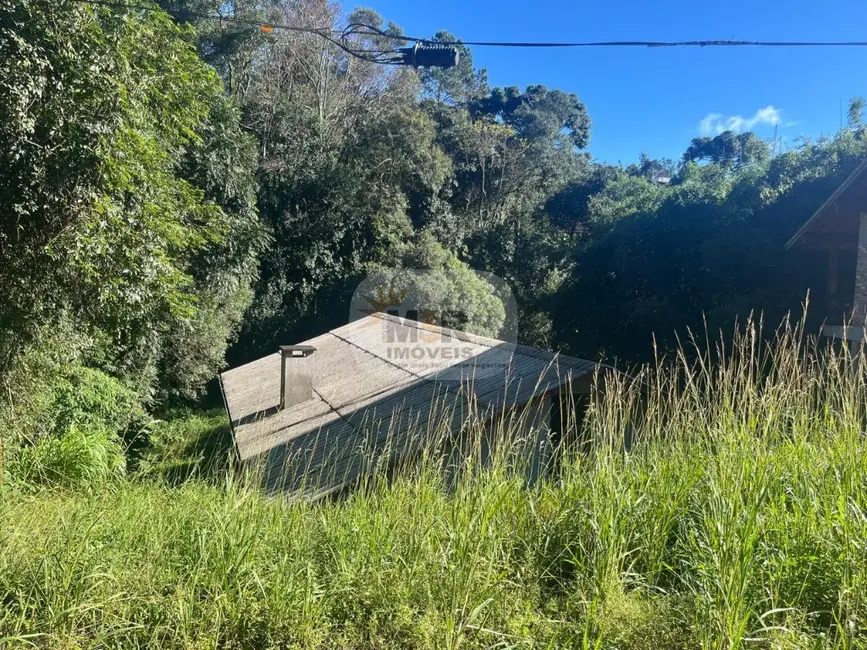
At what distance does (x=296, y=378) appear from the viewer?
23.2ft

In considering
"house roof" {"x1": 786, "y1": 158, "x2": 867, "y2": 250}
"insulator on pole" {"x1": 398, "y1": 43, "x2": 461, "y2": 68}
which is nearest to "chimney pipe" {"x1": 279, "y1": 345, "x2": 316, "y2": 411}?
"insulator on pole" {"x1": 398, "y1": 43, "x2": 461, "y2": 68}

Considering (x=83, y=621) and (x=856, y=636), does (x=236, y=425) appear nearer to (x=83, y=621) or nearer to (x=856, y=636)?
(x=83, y=621)

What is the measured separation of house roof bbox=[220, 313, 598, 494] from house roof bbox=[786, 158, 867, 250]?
397 centimetres

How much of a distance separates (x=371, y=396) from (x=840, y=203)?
20.9 feet

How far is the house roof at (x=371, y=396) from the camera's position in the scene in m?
4.15

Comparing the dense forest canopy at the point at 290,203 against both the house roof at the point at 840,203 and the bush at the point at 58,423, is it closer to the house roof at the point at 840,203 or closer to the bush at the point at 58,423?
the bush at the point at 58,423

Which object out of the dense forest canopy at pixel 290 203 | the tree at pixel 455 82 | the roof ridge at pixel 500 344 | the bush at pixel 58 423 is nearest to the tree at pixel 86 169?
the dense forest canopy at pixel 290 203

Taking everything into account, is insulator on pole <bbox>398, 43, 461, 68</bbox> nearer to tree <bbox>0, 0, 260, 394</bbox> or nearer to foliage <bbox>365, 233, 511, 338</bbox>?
tree <bbox>0, 0, 260, 394</bbox>

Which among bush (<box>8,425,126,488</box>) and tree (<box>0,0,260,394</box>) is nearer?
tree (<box>0,0,260,394</box>)

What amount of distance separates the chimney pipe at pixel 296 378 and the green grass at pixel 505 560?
4.28m

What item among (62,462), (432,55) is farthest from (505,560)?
(62,462)

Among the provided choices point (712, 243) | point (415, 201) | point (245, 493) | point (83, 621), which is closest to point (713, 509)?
point (245, 493)

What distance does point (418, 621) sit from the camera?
1.86 metres

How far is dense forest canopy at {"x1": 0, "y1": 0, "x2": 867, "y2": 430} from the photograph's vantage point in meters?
4.95
